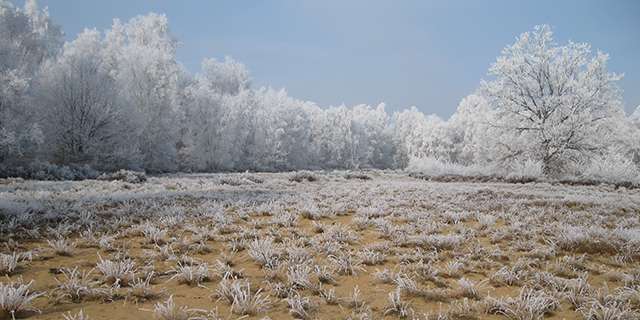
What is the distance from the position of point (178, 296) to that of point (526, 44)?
30251 mm

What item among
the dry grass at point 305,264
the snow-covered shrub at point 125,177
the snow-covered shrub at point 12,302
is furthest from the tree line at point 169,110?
the snow-covered shrub at point 12,302

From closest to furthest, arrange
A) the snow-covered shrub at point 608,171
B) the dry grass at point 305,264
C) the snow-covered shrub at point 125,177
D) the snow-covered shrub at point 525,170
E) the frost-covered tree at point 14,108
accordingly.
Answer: the dry grass at point 305,264 → the snow-covered shrub at point 125,177 → the frost-covered tree at point 14,108 → the snow-covered shrub at point 608,171 → the snow-covered shrub at point 525,170

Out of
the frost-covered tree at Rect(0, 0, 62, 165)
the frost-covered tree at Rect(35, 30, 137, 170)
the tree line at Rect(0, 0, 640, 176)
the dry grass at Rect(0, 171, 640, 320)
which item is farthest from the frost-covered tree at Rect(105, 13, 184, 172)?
the dry grass at Rect(0, 171, 640, 320)

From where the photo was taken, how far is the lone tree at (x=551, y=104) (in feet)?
78.6

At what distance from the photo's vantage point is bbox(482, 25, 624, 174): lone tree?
23969 mm

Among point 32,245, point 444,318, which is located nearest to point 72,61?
point 32,245

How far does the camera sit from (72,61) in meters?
28.7

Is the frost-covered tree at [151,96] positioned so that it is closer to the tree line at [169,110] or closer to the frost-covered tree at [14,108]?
the tree line at [169,110]

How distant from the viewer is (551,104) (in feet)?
81.2

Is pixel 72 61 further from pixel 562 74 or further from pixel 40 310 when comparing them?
pixel 562 74

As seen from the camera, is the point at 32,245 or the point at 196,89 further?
the point at 196,89

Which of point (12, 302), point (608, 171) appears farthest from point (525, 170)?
point (12, 302)

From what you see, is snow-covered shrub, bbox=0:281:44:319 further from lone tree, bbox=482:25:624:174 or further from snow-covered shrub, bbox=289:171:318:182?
lone tree, bbox=482:25:624:174

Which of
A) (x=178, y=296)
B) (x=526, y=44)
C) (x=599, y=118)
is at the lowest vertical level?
(x=178, y=296)
